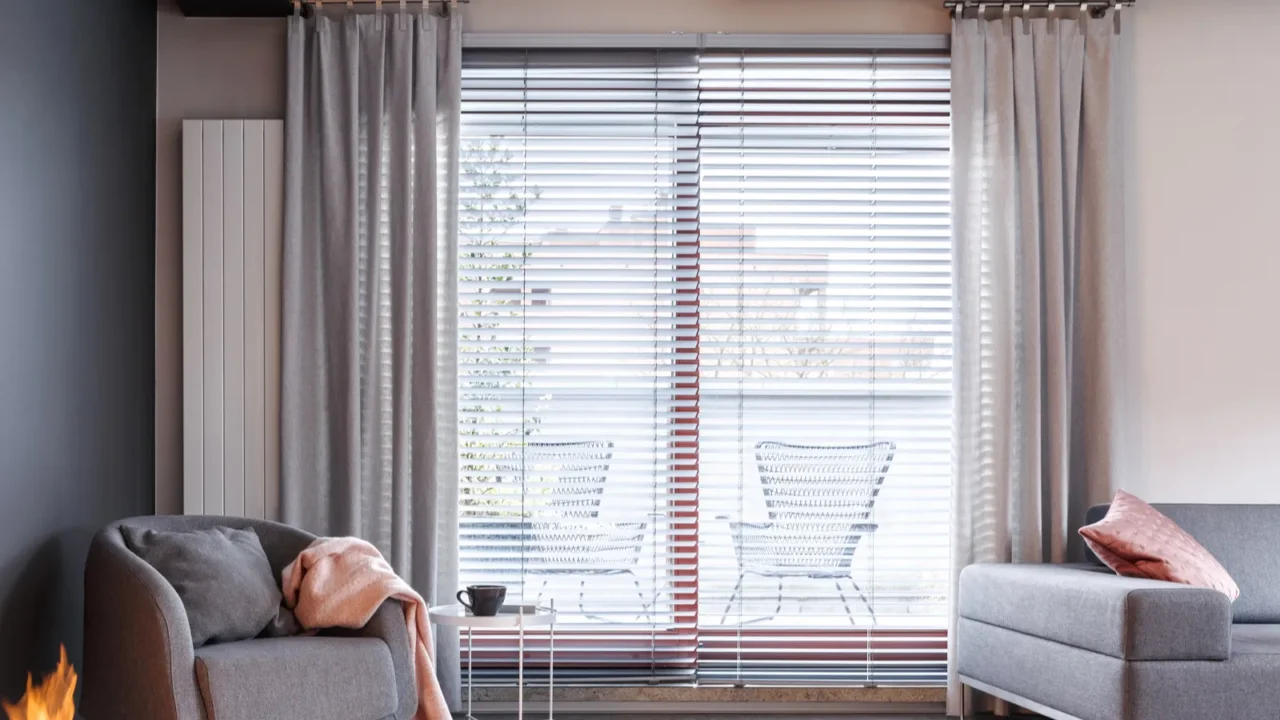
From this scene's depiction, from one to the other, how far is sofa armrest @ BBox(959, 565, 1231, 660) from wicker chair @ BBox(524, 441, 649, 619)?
57.5 inches

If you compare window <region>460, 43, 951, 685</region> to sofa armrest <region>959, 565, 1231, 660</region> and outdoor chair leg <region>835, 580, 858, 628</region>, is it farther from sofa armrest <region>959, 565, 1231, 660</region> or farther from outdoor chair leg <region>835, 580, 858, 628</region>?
sofa armrest <region>959, 565, 1231, 660</region>

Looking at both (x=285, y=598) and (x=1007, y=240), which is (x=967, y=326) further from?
(x=285, y=598)

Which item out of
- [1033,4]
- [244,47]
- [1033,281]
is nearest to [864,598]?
[1033,281]

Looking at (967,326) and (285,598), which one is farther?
(967,326)

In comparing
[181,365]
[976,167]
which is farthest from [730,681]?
[181,365]

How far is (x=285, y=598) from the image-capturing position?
11.0 ft

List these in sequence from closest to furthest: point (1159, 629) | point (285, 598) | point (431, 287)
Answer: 1. point (1159, 629)
2. point (285, 598)
3. point (431, 287)

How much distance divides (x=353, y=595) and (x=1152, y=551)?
249cm

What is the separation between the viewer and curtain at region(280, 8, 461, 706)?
4.03 m

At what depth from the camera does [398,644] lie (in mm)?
3244

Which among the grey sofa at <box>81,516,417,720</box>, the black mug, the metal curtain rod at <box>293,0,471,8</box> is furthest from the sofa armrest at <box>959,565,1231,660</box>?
the metal curtain rod at <box>293,0,471,8</box>

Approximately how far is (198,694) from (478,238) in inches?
79.0

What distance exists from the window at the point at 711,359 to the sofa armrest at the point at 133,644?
4.59ft

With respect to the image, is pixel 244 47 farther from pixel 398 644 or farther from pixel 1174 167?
pixel 1174 167
